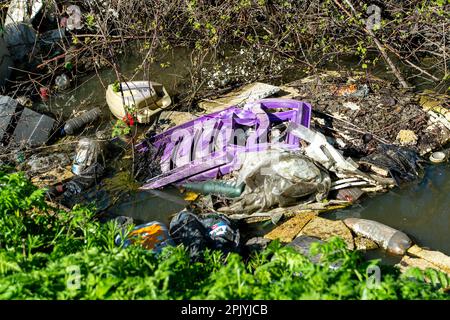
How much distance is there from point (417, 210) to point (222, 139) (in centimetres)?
242

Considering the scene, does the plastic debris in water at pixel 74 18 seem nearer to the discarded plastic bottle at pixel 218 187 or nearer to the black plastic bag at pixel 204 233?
the discarded plastic bottle at pixel 218 187

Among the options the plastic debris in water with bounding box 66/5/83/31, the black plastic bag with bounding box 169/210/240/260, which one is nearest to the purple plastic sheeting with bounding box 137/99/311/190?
the black plastic bag with bounding box 169/210/240/260

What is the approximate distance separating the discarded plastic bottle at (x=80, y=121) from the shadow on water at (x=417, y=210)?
3.94 m

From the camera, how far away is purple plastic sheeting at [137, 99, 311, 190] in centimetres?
623

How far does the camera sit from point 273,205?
5871 mm

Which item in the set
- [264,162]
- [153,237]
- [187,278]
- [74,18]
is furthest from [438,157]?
[74,18]

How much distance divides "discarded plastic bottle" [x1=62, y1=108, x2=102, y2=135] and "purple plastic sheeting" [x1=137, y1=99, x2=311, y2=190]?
1321mm

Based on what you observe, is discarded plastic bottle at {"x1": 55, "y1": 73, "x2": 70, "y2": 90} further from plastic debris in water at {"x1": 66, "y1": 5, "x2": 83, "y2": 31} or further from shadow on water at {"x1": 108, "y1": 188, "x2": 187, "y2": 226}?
shadow on water at {"x1": 108, "y1": 188, "x2": 187, "y2": 226}

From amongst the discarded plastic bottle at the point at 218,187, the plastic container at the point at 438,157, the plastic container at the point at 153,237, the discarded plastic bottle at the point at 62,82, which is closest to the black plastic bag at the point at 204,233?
the plastic container at the point at 153,237

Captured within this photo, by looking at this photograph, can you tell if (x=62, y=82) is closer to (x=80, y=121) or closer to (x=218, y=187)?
(x=80, y=121)

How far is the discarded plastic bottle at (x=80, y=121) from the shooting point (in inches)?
301

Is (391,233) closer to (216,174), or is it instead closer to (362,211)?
(362,211)
